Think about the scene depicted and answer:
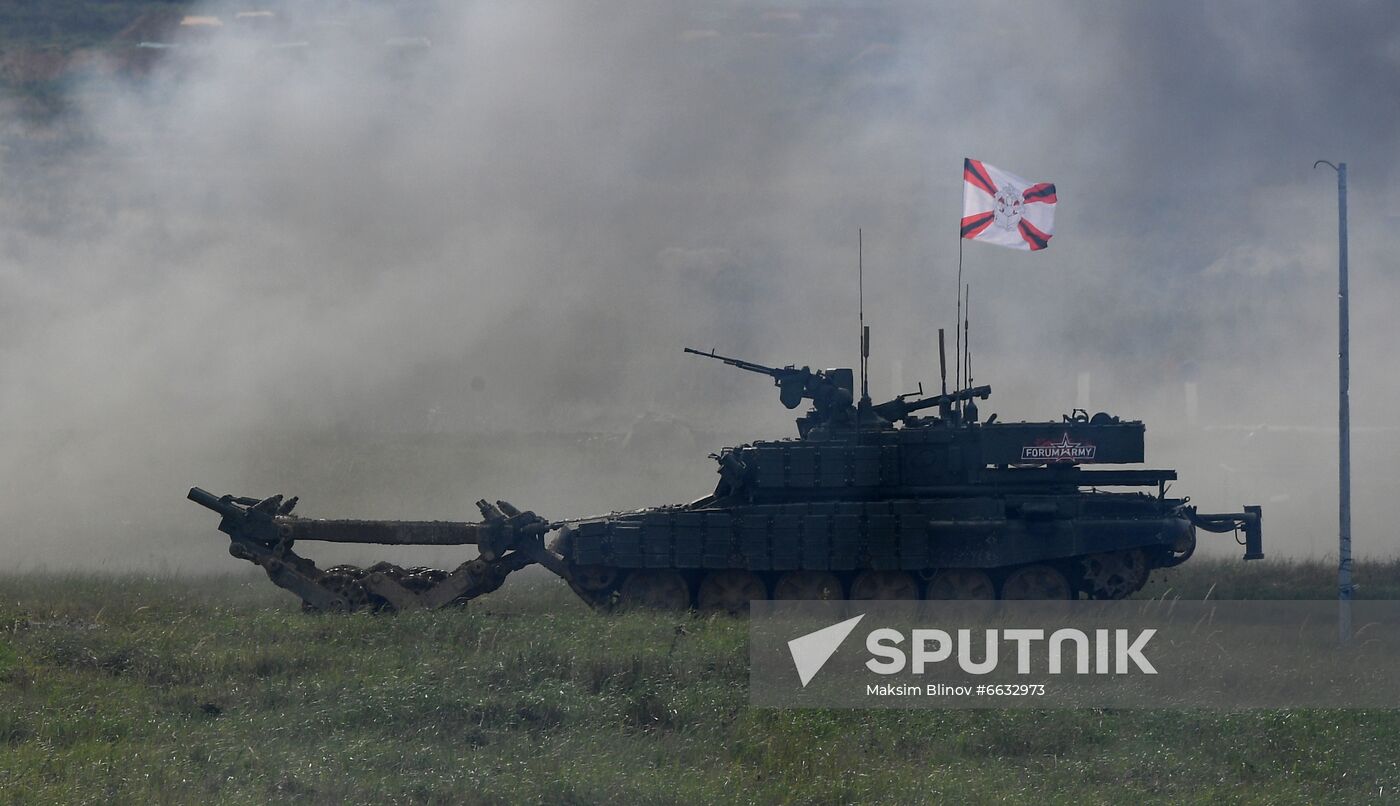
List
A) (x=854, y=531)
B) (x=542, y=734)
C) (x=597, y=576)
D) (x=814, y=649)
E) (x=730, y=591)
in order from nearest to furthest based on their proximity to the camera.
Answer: (x=542, y=734) → (x=814, y=649) → (x=854, y=531) → (x=730, y=591) → (x=597, y=576)

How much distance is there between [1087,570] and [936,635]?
14.9 feet

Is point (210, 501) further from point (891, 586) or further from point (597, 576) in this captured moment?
point (891, 586)

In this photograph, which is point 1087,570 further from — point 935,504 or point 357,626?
point 357,626

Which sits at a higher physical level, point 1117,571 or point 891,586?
point 1117,571

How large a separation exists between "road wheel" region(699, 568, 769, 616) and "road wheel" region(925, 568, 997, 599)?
249cm

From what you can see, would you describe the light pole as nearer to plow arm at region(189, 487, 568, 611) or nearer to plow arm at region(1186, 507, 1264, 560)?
plow arm at region(1186, 507, 1264, 560)

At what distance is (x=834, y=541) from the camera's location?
843 inches

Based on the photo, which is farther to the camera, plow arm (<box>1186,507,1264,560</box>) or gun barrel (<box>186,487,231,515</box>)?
gun barrel (<box>186,487,231,515</box>)

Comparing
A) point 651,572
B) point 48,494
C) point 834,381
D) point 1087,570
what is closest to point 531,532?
point 651,572

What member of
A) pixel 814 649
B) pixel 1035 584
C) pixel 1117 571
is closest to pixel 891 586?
pixel 1035 584

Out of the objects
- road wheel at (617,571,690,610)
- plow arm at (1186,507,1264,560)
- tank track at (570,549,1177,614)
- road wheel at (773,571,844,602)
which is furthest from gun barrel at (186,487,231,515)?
plow arm at (1186,507,1264,560)

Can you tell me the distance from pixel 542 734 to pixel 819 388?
32.7ft

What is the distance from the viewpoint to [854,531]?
21.3m

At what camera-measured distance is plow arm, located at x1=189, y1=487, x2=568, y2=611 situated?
21688mm
